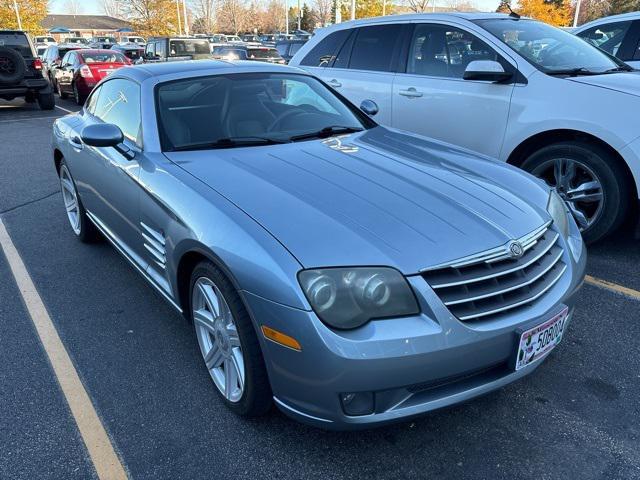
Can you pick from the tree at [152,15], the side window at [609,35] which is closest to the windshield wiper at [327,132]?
the side window at [609,35]

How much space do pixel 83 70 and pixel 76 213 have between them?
37.1 ft

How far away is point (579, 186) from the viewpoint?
167 inches

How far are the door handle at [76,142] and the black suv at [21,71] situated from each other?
31.6ft

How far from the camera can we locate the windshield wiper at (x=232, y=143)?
10.1 ft

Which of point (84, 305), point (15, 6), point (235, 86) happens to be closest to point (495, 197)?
point (235, 86)

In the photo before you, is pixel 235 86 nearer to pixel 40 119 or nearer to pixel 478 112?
pixel 478 112

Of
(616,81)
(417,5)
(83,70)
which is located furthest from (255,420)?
(417,5)

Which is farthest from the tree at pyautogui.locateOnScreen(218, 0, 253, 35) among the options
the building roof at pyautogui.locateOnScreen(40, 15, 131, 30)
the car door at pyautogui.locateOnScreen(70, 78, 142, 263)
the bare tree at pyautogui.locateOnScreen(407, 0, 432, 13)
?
the car door at pyautogui.locateOnScreen(70, 78, 142, 263)

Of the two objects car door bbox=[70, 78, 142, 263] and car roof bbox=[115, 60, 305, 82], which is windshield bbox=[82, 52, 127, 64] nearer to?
car door bbox=[70, 78, 142, 263]

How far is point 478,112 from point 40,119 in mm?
11285

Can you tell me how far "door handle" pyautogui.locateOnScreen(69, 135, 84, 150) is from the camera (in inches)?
163

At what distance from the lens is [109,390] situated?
2686 millimetres

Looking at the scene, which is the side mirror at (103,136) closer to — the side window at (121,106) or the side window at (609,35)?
the side window at (121,106)

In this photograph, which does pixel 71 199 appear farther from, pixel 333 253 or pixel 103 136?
pixel 333 253
